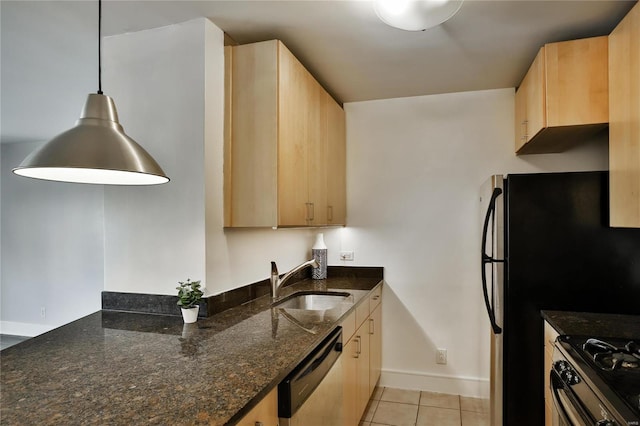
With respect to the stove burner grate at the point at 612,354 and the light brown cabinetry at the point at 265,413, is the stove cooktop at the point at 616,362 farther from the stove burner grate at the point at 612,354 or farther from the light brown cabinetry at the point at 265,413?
the light brown cabinetry at the point at 265,413

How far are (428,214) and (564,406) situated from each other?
5.82 feet

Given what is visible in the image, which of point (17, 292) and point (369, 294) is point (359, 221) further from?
point (17, 292)

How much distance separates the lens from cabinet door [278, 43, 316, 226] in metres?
2.05

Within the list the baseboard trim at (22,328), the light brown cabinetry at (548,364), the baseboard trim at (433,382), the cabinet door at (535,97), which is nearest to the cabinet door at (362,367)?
the baseboard trim at (433,382)

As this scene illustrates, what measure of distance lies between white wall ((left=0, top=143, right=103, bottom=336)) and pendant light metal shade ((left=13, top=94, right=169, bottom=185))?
12.7ft

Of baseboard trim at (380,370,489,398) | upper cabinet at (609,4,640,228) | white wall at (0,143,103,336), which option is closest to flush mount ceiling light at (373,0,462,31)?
upper cabinet at (609,4,640,228)

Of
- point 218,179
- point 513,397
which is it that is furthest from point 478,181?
point 218,179

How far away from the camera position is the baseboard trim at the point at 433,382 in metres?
3.03

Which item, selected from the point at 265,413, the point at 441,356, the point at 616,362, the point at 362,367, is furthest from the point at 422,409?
the point at 265,413

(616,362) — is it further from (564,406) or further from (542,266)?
(542,266)

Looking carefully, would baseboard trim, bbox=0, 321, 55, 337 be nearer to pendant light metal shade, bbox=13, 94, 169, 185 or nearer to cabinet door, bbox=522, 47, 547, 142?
pendant light metal shade, bbox=13, 94, 169, 185

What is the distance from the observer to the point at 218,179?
201 cm

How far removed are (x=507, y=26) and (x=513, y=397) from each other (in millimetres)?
1989

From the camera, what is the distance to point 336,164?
3.04 metres
